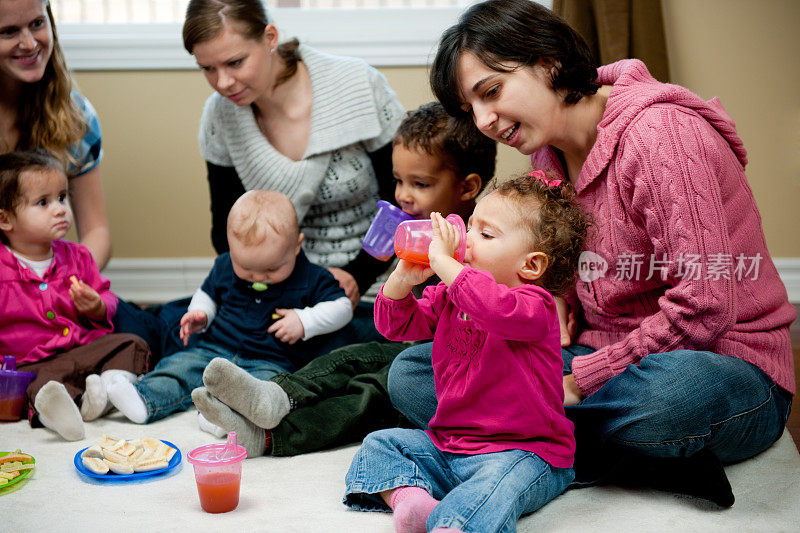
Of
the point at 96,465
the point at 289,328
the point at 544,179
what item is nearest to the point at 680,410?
the point at 544,179

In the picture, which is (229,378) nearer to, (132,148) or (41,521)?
(41,521)

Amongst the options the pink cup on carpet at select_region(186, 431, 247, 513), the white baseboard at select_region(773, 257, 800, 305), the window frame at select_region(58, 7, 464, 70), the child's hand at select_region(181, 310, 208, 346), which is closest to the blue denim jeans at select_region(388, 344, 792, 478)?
the pink cup on carpet at select_region(186, 431, 247, 513)

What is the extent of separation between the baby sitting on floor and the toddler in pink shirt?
0.56m

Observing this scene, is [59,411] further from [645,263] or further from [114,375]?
[645,263]

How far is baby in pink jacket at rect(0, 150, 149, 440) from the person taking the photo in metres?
1.79

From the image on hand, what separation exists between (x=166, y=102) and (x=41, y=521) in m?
1.84

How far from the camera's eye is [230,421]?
4.65 feet

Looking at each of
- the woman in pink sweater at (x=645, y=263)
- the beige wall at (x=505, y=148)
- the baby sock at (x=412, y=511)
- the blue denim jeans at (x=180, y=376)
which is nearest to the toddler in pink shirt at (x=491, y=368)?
the baby sock at (x=412, y=511)

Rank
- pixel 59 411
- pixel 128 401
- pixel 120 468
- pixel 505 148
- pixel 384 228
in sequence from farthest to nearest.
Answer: pixel 505 148 < pixel 384 228 < pixel 128 401 < pixel 59 411 < pixel 120 468

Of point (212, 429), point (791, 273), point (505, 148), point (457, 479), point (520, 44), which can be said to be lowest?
point (791, 273)

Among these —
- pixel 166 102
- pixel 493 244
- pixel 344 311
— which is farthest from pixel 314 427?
pixel 166 102

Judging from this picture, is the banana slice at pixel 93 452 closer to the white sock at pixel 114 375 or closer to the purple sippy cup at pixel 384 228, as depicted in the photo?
the white sock at pixel 114 375

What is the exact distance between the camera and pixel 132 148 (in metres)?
2.81

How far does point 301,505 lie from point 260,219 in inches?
28.5
